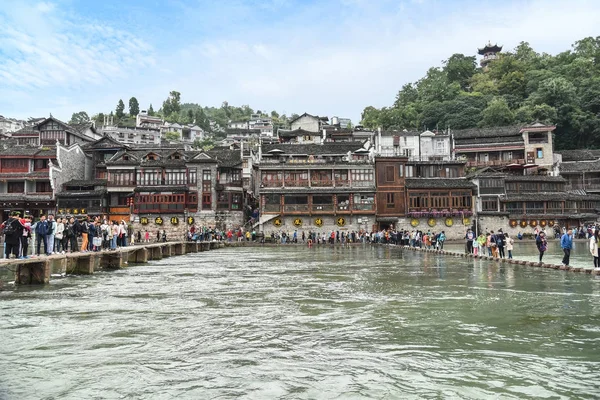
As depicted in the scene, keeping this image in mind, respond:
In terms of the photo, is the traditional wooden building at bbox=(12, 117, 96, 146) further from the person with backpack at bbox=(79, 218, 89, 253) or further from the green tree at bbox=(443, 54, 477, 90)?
the green tree at bbox=(443, 54, 477, 90)

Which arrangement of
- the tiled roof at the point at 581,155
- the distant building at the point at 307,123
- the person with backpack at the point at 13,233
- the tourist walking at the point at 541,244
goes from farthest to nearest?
the distant building at the point at 307,123, the tiled roof at the point at 581,155, the tourist walking at the point at 541,244, the person with backpack at the point at 13,233

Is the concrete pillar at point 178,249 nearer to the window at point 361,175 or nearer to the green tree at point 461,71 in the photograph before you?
the window at point 361,175

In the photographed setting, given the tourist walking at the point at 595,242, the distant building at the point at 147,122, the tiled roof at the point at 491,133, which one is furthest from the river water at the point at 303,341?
the distant building at the point at 147,122

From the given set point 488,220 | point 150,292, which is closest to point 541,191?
point 488,220

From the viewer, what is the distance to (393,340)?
924cm

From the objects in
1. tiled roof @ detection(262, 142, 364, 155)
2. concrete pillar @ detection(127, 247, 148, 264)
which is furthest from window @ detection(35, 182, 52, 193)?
concrete pillar @ detection(127, 247, 148, 264)

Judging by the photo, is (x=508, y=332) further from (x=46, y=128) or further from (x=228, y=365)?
(x=46, y=128)

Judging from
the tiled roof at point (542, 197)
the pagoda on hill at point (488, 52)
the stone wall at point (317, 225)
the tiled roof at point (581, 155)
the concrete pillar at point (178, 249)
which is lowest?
the concrete pillar at point (178, 249)

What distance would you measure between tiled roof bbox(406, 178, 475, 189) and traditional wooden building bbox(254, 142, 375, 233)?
188 inches

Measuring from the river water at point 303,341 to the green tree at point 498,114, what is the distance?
68.9m

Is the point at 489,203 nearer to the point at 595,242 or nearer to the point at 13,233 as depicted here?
the point at 595,242

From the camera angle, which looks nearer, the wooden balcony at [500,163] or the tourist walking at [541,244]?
the tourist walking at [541,244]

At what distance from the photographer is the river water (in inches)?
267

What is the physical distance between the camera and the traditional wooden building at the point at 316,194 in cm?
5416
